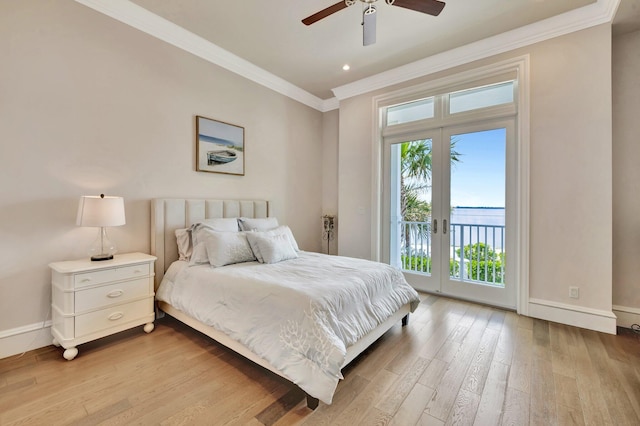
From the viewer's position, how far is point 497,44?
315 cm

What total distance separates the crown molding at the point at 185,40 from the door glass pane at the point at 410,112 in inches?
61.1

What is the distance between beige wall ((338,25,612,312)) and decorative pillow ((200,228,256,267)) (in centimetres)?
303

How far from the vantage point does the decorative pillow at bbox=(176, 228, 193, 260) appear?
2.89 m

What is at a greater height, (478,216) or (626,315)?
(478,216)

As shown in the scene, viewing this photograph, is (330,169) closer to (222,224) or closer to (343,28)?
(343,28)

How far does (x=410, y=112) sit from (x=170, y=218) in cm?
338

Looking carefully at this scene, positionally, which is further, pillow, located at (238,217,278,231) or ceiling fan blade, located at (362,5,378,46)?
pillow, located at (238,217,278,231)

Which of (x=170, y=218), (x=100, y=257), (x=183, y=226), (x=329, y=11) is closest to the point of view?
(x=329, y=11)

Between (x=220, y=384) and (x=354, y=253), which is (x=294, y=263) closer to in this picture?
(x=220, y=384)

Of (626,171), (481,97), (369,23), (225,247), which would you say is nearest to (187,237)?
(225,247)

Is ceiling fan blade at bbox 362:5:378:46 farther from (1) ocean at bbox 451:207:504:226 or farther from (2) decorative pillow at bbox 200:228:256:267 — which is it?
(1) ocean at bbox 451:207:504:226

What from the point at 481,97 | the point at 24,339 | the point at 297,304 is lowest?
the point at 24,339

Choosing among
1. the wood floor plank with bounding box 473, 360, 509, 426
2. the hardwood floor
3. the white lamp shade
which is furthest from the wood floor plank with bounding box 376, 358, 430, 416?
the white lamp shade

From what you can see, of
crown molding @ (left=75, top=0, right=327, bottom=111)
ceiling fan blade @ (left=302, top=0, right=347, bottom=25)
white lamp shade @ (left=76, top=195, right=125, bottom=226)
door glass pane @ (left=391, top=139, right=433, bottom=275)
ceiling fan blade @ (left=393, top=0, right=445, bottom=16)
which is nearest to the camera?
ceiling fan blade @ (left=393, top=0, right=445, bottom=16)
